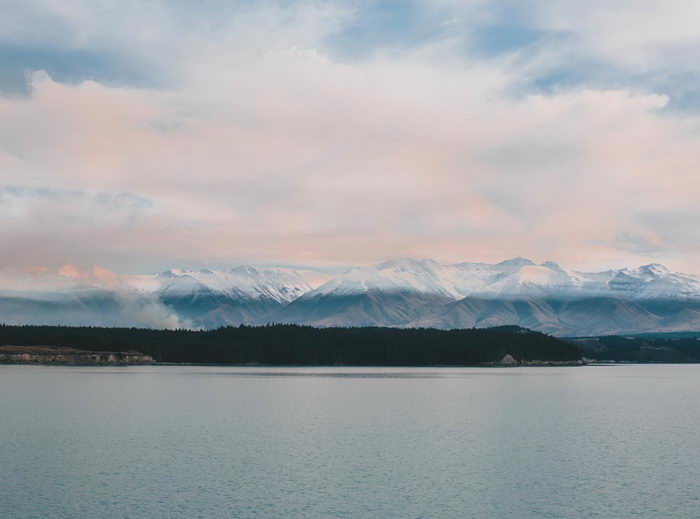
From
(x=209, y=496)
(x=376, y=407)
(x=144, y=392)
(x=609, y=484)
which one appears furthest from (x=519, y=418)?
(x=144, y=392)

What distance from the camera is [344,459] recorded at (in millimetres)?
66250

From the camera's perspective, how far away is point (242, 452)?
6956 centimetres

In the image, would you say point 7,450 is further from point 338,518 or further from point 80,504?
point 338,518

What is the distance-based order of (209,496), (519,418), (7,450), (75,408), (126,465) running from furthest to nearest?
(75,408)
(519,418)
(7,450)
(126,465)
(209,496)

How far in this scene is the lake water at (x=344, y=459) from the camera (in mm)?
49906

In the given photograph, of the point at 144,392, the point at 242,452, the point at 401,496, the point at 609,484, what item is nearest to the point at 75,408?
the point at 144,392

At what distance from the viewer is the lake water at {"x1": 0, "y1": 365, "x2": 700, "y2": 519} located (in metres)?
49.9

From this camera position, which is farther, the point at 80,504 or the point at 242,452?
the point at 242,452

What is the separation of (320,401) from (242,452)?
5261 centimetres

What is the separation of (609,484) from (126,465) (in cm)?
3547

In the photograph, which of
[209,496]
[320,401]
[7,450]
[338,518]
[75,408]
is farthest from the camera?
[320,401]

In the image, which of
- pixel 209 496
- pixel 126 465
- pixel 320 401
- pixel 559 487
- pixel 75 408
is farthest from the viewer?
pixel 320 401

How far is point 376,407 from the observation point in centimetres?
11294

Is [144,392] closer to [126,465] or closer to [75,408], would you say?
[75,408]
